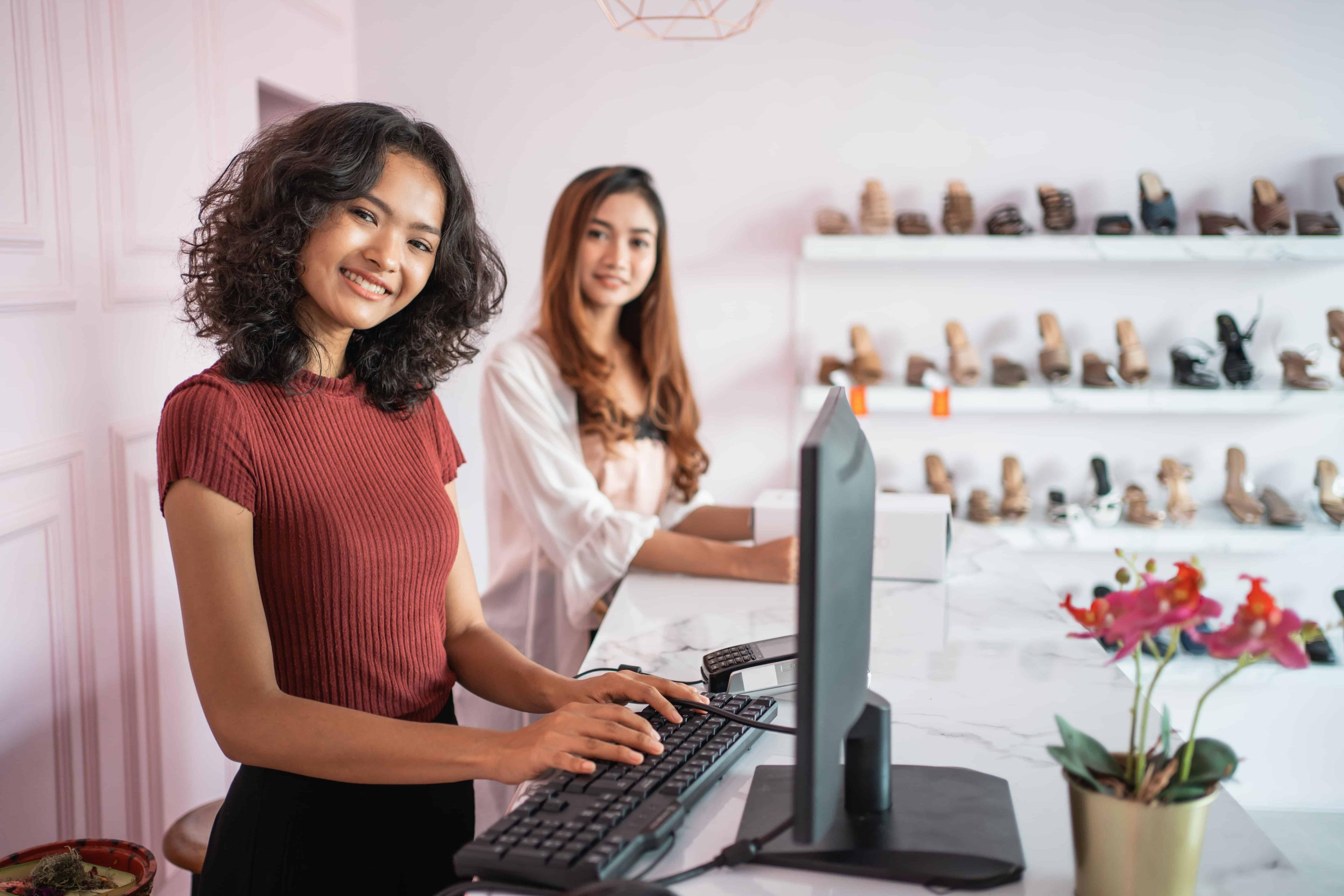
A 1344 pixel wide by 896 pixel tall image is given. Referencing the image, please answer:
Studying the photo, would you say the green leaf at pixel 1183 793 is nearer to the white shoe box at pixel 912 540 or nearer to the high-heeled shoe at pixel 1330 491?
the white shoe box at pixel 912 540

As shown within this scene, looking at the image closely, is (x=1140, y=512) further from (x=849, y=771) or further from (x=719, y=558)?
(x=849, y=771)

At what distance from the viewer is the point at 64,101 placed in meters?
1.85

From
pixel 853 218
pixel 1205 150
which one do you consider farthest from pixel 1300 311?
pixel 853 218

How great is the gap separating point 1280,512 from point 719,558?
2254 millimetres

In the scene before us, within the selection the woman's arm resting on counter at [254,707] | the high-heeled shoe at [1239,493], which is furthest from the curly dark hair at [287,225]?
the high-heeled shoe at [1239,493]

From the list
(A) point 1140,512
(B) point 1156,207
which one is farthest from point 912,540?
(B) point 1156,207

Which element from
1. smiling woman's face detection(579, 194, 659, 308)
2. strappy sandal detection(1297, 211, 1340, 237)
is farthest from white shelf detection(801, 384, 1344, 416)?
smiling woman's face detection(579, 194, 659, 308)

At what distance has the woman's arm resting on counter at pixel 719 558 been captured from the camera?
1905 mm

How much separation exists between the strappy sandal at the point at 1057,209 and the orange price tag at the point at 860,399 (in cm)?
80

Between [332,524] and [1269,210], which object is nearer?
[332,524]

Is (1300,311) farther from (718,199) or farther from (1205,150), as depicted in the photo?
(718,199)

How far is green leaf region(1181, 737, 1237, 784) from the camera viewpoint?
755 mm

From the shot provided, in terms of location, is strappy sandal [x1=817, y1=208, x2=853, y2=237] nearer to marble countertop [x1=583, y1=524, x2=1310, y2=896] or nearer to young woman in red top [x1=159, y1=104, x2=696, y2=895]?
marble countertop [x1=583, y1=524, x2=1310, y2=896]

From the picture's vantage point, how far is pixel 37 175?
1.77m
